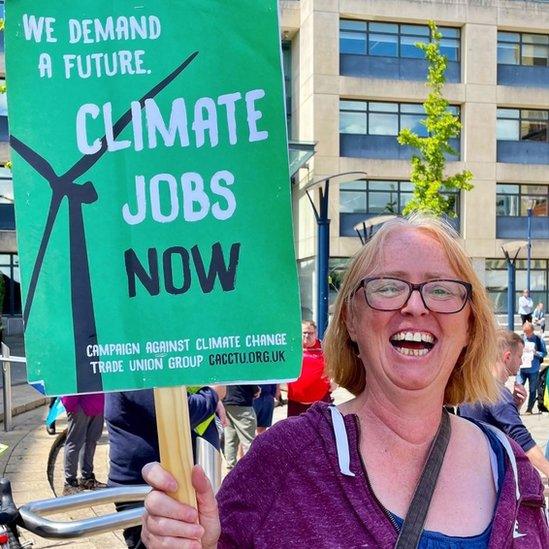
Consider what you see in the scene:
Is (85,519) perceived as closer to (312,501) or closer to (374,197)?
(312,501)

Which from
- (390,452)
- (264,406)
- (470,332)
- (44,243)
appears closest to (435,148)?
(264,406)

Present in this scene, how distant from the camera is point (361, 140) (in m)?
30.2

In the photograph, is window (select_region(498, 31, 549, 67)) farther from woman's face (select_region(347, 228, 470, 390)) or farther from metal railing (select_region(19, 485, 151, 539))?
metal railing (select_region(19, 485, 151, 539))

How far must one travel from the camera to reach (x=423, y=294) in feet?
6.06

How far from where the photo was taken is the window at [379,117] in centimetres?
3006

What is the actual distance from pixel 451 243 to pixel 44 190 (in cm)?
108

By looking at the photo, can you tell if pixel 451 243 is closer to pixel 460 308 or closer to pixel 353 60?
pixel 460 308

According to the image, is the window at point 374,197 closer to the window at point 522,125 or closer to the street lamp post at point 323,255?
the window at point 522,125

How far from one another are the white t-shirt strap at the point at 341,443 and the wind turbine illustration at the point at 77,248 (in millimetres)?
604

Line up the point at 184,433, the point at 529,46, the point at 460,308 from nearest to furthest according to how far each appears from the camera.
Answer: the point at 184,433, the point at 460,308, the point at 529,46

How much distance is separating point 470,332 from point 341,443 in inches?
21.9

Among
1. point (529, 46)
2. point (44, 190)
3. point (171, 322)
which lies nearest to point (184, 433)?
point (171, 322)

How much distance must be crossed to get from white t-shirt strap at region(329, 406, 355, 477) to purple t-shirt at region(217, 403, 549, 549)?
0.04 feet

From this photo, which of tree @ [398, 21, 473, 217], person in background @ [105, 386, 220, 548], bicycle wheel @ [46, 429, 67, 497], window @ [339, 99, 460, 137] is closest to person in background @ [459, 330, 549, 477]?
person in background @ [105, 386, 220, 548]
